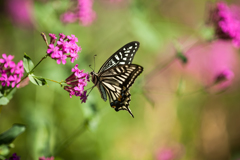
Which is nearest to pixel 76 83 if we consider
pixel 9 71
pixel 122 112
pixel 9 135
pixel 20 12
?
pixel 9 71

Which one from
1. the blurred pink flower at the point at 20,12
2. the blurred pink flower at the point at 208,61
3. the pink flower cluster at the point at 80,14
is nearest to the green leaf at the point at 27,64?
the pink flower cluster at the point at 80,14

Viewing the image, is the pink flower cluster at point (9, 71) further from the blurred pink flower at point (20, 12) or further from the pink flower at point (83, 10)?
the blurred pink flower at point (20, 12)

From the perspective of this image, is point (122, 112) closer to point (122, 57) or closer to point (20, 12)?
point (122, 57)

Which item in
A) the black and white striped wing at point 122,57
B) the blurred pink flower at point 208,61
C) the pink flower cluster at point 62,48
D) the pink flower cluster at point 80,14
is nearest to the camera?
the pink flower cluster at point 62,48

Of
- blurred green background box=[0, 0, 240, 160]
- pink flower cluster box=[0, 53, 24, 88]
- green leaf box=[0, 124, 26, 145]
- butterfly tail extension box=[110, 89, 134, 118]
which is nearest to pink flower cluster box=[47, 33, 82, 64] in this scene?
pink flower cluster box=[0, 53, 24, 88]

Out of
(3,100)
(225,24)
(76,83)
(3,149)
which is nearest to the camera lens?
(3,100)

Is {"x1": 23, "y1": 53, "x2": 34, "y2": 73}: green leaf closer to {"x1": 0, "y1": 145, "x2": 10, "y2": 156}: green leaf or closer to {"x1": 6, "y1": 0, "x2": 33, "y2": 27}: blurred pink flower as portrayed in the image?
{"x1": 0, "y1": 145, "x2": 10, "y2": 156}: green leaf
